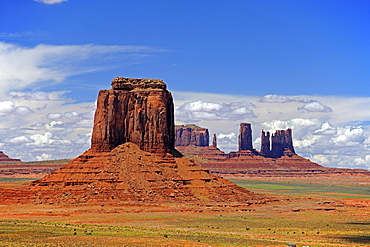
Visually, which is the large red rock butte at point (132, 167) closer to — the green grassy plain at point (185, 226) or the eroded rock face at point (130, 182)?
the eroded rock face at point (130, 182)

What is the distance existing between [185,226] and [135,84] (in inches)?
1883

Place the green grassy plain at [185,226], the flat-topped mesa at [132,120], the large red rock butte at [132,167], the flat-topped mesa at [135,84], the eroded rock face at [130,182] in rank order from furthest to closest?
1. the flat-topped mesa at [135,84]
2. the flat-topped mesa at [132,120]
3. the large red rock butte at [132,167]
4. the eroded rock face at [130,182]
5. the green grassy plain at [185,226]

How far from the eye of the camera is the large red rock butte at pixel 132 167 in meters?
118

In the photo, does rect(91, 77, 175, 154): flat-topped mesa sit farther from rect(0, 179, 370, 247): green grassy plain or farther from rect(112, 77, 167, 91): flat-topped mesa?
rect(0, 179, 370, 247): green grassy plain

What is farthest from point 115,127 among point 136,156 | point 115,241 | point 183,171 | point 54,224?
point 115,241

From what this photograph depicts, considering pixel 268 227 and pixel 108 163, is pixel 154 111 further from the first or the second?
pixel 268 227

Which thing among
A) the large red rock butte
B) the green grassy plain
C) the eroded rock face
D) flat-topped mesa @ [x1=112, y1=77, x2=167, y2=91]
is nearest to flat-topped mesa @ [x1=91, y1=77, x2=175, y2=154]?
the large red rock butte

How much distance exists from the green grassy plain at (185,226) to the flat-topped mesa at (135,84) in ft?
95.9

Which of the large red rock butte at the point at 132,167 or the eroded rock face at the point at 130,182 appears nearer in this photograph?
the eroded rock face at the point at 130,182

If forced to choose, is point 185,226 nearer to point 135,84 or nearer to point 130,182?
point 130,182

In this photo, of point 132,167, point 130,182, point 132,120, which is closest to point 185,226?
point 130,182

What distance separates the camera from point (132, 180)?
120 metres

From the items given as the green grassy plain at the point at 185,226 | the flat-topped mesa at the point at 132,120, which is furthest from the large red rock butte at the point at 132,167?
the green grassy plain at the point at 185,226

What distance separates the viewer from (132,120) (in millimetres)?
130500
